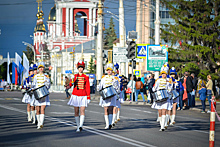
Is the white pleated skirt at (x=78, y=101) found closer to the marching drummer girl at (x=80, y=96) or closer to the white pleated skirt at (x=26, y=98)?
the marching drummer girl at (x=80, y=96)

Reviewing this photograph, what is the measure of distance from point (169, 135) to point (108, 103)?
7.22ft

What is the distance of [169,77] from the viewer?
1595 centimetres

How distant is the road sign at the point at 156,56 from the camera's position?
37781 millimetres

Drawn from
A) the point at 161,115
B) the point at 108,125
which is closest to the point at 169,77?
the point at 161,115

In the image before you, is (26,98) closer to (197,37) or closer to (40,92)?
(40,92)

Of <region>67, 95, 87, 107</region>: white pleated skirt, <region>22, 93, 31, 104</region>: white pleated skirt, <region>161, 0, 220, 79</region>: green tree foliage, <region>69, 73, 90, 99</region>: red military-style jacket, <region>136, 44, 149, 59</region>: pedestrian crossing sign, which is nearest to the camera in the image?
<region>67, 95, 87, 107</region>: white pleated skirt

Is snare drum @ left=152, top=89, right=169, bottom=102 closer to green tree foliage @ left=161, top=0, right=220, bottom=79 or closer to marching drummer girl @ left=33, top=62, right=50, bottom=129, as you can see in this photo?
marching drummer girl @ left=33, top=62, right=50, bottom=129

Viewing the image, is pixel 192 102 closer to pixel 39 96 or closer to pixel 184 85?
pixel 184 85

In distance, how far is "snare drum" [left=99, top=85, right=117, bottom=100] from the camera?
574 inches

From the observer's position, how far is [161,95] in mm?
14562

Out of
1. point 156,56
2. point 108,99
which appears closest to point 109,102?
point 108,99

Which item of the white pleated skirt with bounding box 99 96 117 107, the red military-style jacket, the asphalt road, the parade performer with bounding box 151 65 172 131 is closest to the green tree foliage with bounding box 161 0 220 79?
the asphalt road

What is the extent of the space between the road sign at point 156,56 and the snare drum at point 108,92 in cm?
2309

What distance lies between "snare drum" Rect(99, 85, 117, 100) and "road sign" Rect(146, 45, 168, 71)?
75.8 feet
